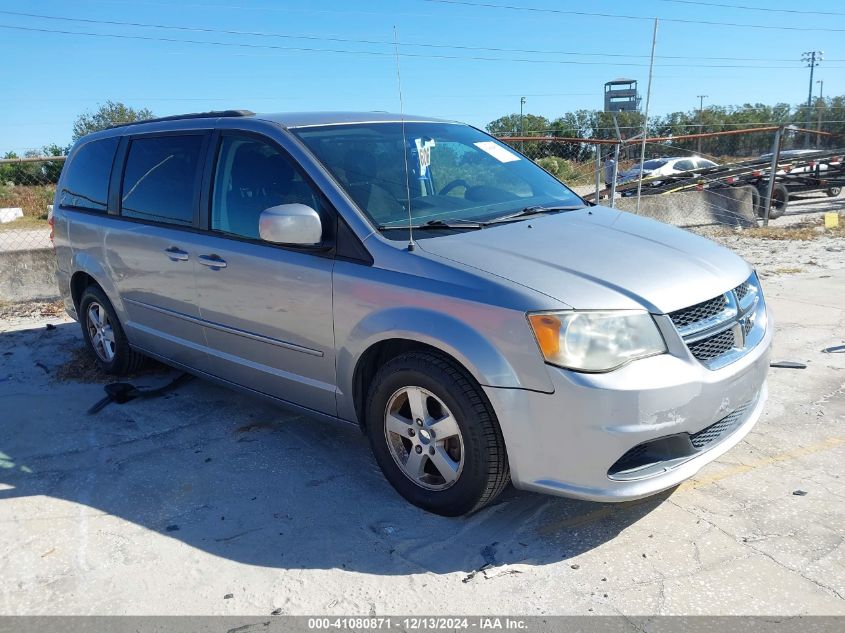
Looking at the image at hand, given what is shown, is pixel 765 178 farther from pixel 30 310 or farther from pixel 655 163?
pixel 30 310

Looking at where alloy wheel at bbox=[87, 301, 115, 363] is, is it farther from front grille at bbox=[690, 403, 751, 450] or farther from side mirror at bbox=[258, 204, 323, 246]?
front grille at bbox=[690, 403, 751, 450]

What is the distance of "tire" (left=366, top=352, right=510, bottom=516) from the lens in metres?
3.00

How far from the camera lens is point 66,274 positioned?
18.8 feet

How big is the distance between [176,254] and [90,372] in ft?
6.38

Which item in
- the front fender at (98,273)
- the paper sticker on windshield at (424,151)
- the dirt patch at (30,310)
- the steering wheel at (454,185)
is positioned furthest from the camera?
the dirt patch at (30,310)

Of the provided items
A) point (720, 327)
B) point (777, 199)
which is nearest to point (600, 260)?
point (720, 327)

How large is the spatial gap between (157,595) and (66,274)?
144 inches

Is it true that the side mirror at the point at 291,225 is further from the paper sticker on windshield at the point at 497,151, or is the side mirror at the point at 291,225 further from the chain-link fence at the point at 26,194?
the chain-link fence at the point at 26,194

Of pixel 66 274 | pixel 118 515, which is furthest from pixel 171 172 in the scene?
pixel 118 515

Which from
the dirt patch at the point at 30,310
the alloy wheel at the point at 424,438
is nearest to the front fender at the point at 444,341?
the alloy wheel at the point at 424,438

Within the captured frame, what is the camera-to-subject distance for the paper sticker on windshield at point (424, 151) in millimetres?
4129

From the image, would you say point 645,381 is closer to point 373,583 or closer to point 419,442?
point 419,442

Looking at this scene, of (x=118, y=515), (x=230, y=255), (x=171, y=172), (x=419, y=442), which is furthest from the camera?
(x=171, y=172)

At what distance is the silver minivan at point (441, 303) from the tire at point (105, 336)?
0.48 metres
